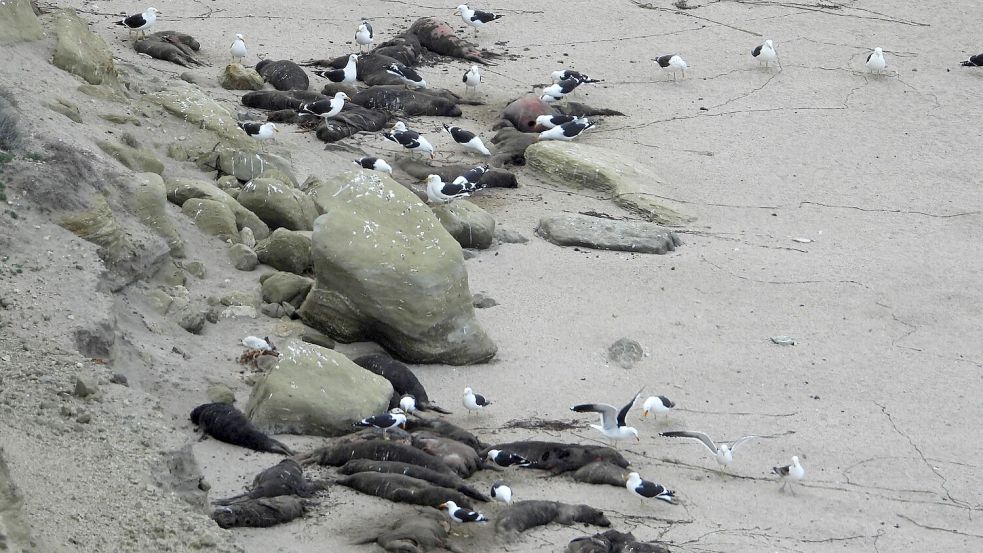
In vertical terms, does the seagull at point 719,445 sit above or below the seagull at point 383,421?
below

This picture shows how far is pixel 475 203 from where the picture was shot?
592 inches

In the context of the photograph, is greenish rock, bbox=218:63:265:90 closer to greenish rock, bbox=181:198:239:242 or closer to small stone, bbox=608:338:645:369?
greenish rock, bbox=181:198:239:242

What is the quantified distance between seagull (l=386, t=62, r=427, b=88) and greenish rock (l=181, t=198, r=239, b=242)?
20.4ft

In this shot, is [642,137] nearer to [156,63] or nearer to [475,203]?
[475,203]

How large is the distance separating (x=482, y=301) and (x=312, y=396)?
3.21 meters

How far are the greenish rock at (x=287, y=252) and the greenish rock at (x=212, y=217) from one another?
Result: 1.22 feet

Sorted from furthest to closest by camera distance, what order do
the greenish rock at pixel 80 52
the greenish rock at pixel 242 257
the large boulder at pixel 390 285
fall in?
the greenish rock at pixel 80 52
the greenish rock at pixel 242 257
the large boulder at pixel 390 285

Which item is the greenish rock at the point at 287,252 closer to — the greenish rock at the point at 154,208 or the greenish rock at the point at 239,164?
the greenish rock at the point at 154,208

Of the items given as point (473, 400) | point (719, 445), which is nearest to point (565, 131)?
point (473, 400)

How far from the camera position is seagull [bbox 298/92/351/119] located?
16.2m

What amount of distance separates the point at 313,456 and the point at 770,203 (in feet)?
28.5

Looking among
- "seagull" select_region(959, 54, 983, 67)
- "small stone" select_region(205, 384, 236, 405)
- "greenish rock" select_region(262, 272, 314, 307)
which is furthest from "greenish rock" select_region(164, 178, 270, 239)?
"seagull" select_region(959, 54, 983, 67)

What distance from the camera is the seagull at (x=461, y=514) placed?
323 inches

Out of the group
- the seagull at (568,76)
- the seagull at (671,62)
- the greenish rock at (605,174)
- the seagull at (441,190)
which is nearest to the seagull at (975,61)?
the seagull at (671,62)
